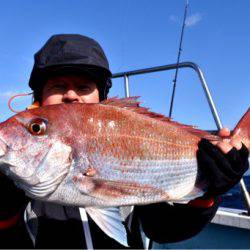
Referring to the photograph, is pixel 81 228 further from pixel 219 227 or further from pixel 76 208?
pixel 219 227

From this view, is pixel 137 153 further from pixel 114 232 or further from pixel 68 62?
pixel 68 62

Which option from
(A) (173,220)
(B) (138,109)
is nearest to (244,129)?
(B) (138,109)

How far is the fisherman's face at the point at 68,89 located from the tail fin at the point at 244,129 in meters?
1.03

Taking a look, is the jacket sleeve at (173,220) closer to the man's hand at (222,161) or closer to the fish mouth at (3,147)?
the man's hand at (222,161)

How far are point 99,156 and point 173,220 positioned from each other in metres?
1.01

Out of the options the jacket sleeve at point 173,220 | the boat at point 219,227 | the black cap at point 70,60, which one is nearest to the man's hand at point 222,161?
the jacket sleeve at point 173,220

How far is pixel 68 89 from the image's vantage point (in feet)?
7.88

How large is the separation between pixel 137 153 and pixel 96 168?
0.25m

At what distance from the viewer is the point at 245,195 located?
129 inches

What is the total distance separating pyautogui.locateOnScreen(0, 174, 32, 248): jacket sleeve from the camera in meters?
2.16

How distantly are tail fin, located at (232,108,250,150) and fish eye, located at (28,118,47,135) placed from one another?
1.17m

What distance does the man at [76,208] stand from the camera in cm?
205

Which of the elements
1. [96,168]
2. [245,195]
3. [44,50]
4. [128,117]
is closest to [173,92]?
[245,195]

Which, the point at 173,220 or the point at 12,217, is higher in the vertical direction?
the point at 12,217
